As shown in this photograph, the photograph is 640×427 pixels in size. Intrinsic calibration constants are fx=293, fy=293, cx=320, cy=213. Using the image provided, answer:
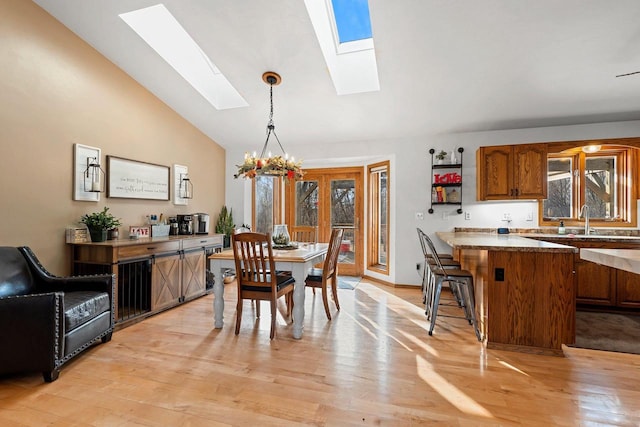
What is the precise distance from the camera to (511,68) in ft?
9.95

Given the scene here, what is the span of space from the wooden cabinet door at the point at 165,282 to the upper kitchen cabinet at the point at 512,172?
13.4ft

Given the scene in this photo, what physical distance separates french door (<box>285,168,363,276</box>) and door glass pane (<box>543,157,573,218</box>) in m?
2.75

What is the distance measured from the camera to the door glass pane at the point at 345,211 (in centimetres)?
541

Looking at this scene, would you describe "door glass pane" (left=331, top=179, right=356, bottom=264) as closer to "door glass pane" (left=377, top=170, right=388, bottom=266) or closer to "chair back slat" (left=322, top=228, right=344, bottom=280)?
"door glass pane" (left=377, top=170, right=388, bottom=266)

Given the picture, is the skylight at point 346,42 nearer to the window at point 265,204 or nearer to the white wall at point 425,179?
the white wall at point 425,179

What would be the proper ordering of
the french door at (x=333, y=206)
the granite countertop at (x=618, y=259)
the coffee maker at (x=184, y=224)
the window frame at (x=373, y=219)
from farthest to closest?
1. the french door at (x=333, y=206)
2. the window frame at (x=373, y=219)
3. the coffee maker at (x=184, y=224)
4. the granite countertop at (x=618, y=259)

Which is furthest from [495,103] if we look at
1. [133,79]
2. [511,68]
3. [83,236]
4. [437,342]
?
[83,236]

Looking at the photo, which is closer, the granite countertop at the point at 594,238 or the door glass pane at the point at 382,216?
the granite countertop at the point at 594,238

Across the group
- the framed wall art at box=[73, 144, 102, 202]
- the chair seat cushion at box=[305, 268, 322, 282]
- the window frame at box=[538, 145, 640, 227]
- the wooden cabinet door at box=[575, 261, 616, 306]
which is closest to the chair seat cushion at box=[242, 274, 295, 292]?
the chair seat cushion at box=[305, 268, 322, 282]

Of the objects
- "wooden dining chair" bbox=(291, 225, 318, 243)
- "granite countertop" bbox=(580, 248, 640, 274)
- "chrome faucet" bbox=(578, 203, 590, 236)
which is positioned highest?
"chrome faucet" bbox=(578, 203, 590, 236)

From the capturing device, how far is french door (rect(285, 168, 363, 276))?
538cm

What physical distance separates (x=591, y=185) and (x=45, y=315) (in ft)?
19.6

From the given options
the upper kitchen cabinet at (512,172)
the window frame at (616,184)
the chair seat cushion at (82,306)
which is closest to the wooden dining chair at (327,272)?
the chair seat cushion at (82,306)

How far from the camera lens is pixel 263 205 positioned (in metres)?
5.61
